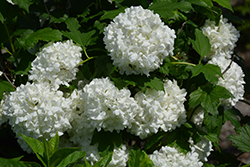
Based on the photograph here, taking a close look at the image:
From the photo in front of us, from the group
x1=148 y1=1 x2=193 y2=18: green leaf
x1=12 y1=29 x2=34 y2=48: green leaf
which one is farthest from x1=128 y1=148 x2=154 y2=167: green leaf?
x1=12 y1=29 x2=34 y2=48: green leaf

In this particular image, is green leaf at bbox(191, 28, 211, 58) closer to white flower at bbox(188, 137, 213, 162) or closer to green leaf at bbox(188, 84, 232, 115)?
green leaf at bbox(188, 84, 232, 115)

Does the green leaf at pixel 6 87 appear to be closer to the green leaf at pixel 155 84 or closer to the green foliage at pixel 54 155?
the green foliage at pixel 54 155

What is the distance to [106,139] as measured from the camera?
194 centimetres

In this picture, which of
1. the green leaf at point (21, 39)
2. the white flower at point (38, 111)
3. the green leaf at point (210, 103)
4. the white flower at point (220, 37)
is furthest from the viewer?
the white flower at point (220, 37)

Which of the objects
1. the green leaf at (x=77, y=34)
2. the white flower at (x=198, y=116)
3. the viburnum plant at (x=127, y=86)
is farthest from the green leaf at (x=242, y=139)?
the green leaf at (x=77, y=34)

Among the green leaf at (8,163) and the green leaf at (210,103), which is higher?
the green leaf at (8,163)

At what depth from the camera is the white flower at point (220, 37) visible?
2.29 m

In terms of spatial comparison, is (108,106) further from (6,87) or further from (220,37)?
(220,37)

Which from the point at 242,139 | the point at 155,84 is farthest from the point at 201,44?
the point at 242,139

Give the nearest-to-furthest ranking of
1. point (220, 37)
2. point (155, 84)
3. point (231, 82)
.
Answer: point (155, 84)
point (231, 82)
point (220, 37)

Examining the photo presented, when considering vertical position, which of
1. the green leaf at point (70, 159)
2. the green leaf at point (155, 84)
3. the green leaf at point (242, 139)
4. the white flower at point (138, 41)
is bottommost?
the green leaf at point (242, 139)

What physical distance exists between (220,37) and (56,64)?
4.43 ft

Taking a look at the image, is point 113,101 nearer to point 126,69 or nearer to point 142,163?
point 126,69

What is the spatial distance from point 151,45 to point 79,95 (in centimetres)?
64
